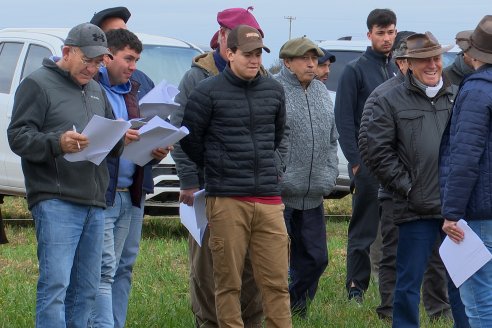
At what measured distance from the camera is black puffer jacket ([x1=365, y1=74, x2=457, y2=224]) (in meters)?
7.18

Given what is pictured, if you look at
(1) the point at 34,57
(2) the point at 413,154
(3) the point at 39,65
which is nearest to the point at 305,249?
(2) the point at 413,154

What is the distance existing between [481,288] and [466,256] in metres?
0.20

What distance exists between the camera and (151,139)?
680cm

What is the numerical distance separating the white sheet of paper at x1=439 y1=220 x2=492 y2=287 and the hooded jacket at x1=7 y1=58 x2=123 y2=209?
189cm

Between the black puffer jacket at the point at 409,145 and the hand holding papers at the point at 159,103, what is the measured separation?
4.13ft

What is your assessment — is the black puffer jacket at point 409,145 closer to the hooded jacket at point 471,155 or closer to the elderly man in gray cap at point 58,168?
the hooded jacket at point 471,155

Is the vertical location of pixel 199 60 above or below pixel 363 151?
above

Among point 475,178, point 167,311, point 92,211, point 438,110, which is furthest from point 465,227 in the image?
point 167,311

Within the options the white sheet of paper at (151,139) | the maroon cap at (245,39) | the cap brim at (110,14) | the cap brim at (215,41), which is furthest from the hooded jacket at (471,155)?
the cap brim at (110,14)

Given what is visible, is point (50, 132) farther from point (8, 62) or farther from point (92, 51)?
point (8, 62)

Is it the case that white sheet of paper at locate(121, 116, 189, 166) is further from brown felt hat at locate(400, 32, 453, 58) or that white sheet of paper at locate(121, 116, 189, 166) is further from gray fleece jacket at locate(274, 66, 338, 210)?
brown felt hat at locate(400, 32, 453, 58)

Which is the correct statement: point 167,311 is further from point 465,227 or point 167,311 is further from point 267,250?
point 465,227

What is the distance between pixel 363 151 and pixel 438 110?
0.56 meters

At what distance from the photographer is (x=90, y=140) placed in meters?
6.12
